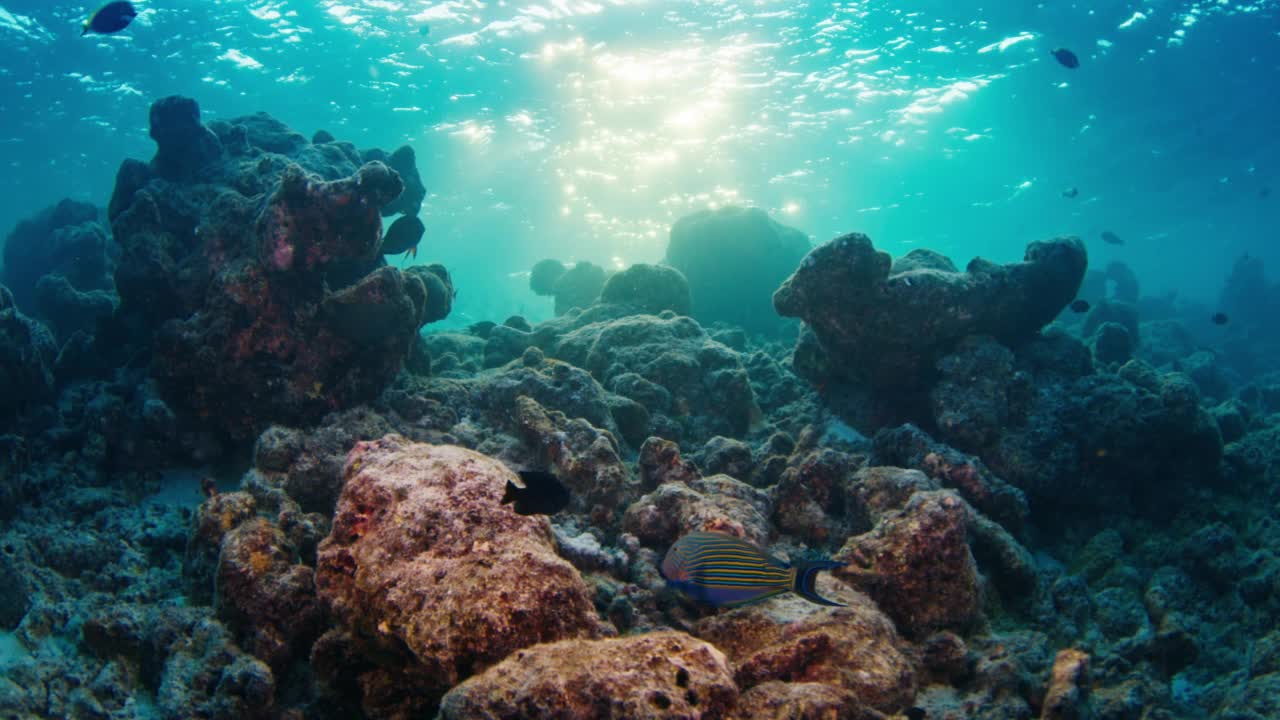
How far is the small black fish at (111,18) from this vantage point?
6.33 meters

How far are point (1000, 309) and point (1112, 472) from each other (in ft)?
8.13

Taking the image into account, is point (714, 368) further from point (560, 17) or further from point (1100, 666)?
point (560, 17)

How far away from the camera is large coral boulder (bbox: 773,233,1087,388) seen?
7.55 m

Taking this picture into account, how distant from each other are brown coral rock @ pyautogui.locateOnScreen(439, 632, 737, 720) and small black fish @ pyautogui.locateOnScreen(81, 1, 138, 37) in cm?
859

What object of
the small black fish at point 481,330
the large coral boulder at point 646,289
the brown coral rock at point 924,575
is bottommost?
the small black fish at point 481,330

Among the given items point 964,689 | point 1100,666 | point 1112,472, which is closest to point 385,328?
point 964,689

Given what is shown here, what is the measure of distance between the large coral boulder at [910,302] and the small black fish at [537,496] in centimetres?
588

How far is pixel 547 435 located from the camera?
18.5ft

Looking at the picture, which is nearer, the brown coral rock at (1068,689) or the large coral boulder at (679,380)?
the brown coral rock at (1068,689)

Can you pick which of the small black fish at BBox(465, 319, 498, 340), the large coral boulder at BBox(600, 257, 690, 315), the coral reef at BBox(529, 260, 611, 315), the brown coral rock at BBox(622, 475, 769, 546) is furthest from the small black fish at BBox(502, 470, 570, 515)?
the coral reef at BBox(529, 260, 611, 315)

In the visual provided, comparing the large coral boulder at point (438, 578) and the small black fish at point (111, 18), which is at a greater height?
the small black fish at point (111, 18)

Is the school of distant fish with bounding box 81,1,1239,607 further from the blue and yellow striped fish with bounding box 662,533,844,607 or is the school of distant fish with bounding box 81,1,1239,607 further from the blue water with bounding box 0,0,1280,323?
the blue water with bounding box 0,0,1280,323

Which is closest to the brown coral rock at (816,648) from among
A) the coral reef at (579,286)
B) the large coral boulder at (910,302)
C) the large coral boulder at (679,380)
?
the large coral boulder at (679,380)

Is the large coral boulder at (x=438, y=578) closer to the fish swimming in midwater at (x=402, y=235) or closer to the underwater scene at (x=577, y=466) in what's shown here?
the underwater scene at (x=577, y=466)
